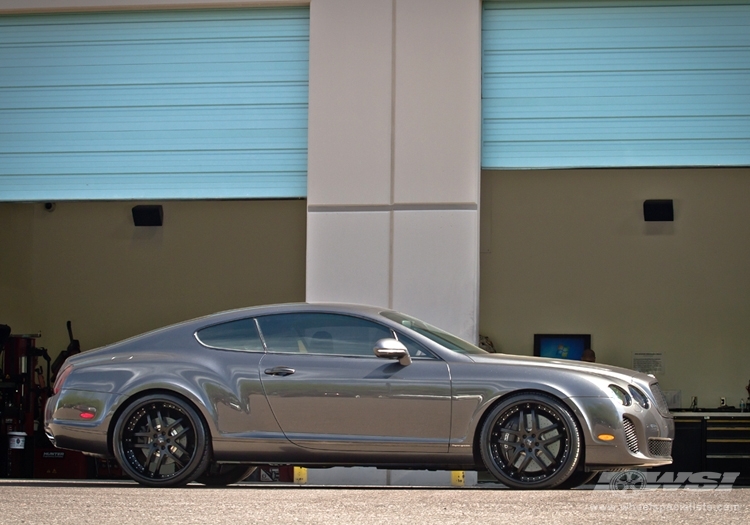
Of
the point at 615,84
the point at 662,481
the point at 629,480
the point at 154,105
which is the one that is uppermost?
the point at 615,84

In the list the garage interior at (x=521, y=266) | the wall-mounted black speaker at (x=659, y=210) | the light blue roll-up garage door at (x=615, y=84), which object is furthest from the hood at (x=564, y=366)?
the wall-mounted black speaker at (x=659, y=210)

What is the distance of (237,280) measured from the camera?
63.1 feet

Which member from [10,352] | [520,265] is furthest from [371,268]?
[520,265]

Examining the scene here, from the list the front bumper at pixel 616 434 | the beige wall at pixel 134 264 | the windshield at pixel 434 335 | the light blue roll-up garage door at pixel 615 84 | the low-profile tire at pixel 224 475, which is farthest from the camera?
the beige wall at pixel 134 264

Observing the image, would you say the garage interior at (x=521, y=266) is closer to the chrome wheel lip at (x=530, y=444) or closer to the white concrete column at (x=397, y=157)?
the white concrete column at (x=397, y=157)

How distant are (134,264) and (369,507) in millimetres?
14818

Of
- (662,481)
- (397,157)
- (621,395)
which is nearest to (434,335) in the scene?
(621,395)

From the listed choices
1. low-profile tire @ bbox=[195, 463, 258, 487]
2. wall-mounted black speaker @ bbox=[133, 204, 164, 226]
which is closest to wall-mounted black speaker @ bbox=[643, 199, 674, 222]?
wall-mounted black speaker @ bbox=[133, 204, 164, 226]

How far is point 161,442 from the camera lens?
7.23 m

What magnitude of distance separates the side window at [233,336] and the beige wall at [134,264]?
11373 mm

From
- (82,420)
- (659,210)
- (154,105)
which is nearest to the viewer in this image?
(82,420)

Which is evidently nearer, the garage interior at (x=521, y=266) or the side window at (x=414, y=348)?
the side window at (x=414, y=348)

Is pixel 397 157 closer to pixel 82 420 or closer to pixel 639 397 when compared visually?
pixel 639 397

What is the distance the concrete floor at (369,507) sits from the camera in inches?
196
